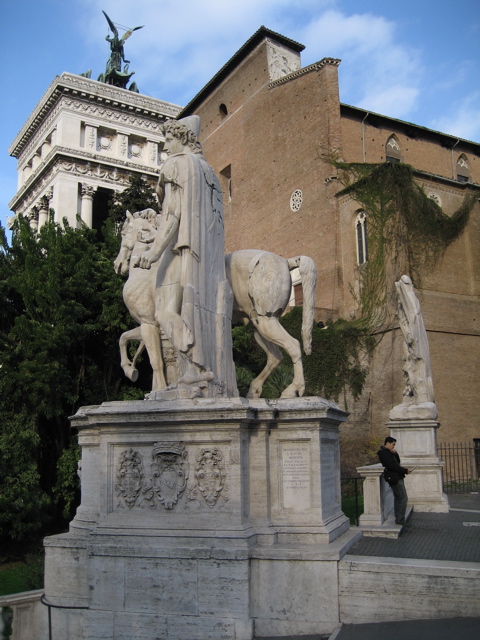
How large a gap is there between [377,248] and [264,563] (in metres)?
25.0

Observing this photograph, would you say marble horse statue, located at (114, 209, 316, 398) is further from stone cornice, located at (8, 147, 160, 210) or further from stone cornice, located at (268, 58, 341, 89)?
stone cornice, located at (8, 147, 160, 210)

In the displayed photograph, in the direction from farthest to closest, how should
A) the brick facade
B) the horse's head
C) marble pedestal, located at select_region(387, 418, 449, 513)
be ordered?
the brick facade < marble pedestal, located at select_region(387, 418, 449, 513) < the horse's head

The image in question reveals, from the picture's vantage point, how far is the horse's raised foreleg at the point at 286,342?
23.5 feet

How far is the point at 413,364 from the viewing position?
50.4 ft

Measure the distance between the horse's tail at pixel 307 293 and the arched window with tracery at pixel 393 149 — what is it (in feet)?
101

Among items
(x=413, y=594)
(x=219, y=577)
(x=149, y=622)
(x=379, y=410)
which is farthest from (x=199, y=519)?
(x=379, y=410)

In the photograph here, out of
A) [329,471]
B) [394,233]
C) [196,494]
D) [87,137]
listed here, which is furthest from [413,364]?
[87,137]

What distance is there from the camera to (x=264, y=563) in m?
5.69

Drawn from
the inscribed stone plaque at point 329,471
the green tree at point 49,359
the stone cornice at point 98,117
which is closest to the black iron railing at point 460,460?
the green tree at point 49,359

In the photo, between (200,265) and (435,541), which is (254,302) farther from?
(435,541)

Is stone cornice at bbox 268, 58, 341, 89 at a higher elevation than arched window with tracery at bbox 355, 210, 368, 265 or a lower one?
higher

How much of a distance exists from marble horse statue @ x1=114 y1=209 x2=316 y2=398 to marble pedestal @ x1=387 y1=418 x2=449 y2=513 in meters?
Answer: 6.93

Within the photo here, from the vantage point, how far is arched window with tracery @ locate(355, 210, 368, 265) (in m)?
30.5

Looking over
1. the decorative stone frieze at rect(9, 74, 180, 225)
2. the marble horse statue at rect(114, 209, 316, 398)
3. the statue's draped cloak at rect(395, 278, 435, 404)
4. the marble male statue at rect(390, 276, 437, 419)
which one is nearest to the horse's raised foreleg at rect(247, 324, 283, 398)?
the marble horse statue at rect(114, 209, 316, 398)
